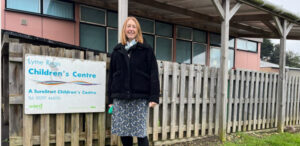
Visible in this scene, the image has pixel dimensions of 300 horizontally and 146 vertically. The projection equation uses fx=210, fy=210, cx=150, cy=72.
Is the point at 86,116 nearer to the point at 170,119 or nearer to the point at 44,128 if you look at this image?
the point at 44,128

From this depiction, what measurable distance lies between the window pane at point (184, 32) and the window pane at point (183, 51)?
21cm

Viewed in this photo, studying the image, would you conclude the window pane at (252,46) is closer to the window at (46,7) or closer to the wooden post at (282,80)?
the wooden post at (282,80)

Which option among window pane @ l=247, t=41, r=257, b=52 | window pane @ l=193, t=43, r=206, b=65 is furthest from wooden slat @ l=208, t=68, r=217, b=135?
window pane @ l=247, t=41, r=257, b=52

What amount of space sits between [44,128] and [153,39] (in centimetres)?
567

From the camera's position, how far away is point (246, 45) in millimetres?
11578

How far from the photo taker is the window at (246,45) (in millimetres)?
11102

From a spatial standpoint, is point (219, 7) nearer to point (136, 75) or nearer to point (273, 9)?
point (273, 9)

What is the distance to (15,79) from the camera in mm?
2516

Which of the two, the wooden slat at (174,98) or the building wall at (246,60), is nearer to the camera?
the wooden slat at (174,98)

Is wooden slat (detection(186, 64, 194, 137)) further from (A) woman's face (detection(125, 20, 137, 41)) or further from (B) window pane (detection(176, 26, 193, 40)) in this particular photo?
(B) window pane (detection(176, 26, 193, 40))

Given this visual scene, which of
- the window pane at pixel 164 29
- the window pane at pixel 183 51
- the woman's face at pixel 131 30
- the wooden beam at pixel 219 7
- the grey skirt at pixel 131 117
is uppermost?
the window pane at pixel 164 29

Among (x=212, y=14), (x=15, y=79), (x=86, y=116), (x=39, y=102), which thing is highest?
(x=212, y=14)

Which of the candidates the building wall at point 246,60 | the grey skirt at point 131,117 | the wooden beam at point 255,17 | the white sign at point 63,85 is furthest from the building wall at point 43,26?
the building wall at point 246,60

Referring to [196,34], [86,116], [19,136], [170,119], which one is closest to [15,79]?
[19,136]
